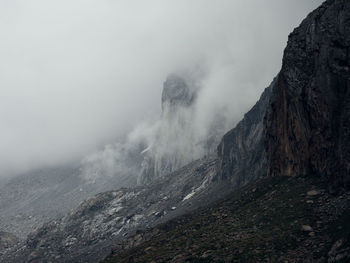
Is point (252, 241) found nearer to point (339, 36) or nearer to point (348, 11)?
point (339, 36)

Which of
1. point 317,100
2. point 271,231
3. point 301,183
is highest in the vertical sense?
point 317,100

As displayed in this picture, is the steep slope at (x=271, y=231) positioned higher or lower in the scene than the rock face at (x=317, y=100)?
lower

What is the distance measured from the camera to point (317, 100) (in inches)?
2899

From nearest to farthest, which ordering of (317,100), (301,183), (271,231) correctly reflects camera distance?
(271,231) < (317,100) < (301,183)

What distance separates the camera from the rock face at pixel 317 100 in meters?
65.5

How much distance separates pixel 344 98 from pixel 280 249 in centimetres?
3456

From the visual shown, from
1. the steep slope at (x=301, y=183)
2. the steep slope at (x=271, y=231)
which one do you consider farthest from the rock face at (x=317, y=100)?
the steep slope at (x=271, y=231)

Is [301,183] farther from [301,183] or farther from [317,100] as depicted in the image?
[317,100]

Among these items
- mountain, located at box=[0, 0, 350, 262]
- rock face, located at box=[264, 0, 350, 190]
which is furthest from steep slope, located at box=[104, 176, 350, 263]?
rock face, located at box=[264, 0, 350, 190]

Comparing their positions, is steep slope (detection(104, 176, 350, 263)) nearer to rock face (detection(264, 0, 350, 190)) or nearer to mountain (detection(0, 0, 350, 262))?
mountain (detection(0, 0, 350, 262))

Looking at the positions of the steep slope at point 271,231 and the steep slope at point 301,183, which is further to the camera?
the steep slope at point 301,183

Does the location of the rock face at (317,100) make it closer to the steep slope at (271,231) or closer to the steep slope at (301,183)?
the steep slope at (301,183)

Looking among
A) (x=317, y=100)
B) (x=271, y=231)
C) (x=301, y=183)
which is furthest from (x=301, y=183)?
(x=271, y=231)

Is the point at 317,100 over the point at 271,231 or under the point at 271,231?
over
